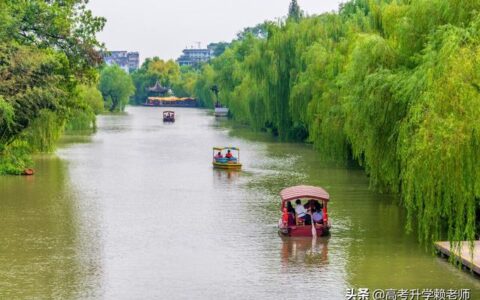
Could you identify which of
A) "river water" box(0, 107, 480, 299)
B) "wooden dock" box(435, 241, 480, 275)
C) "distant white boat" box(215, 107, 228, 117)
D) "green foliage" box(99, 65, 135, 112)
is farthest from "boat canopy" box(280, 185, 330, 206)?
"green foliage" box(99, 65, 135, 112)

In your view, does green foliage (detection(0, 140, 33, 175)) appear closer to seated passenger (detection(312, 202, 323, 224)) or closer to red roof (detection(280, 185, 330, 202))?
red roof (detection(280, 185, 330, 202))

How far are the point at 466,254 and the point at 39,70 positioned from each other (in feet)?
74.7

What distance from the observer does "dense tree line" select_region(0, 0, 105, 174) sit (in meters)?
36.8

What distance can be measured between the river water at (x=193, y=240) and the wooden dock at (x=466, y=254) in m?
0.24

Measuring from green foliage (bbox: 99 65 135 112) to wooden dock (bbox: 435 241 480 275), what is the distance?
108049 millimetres

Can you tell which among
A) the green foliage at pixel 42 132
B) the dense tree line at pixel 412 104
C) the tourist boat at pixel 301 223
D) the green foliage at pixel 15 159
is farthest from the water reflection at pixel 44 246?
the dense tree line at pixel 412 104

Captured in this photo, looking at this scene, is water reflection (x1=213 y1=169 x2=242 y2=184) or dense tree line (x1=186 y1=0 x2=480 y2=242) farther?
water reflection (x1=213 y1=169 x2=242 y2=184)

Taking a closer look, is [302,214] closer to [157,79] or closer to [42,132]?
[42,132]

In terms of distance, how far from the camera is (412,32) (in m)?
25.7

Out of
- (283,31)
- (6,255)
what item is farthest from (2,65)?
(283,31)

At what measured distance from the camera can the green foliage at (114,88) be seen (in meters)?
127

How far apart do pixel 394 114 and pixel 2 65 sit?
706 inches

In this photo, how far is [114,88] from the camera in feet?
419

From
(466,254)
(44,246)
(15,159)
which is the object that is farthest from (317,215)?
(15,159)
